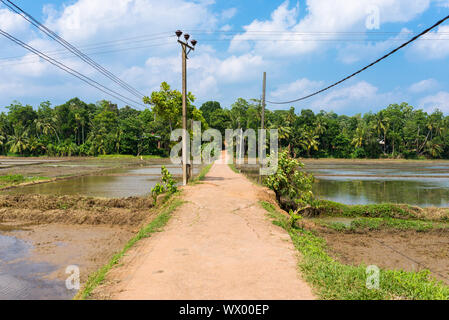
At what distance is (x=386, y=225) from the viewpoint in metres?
10.7

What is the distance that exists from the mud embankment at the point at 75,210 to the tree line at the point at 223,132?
44.2m

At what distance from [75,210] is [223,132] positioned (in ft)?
182

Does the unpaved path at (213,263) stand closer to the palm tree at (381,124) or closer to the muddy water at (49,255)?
the muddy water at (49,255)

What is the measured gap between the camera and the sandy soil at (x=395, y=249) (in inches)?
283

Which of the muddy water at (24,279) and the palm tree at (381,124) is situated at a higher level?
the palm tree at (381,124)

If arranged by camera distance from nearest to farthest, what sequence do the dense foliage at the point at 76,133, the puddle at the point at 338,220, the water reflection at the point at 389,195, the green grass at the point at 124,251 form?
the green grass at the point at 124,251 < the puddle at the point at 338,220 < the water reflection at the point at 389,195 < the dense foliage at the point at 76,133

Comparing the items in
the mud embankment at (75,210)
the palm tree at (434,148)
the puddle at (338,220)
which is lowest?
the puddle at (338,220)

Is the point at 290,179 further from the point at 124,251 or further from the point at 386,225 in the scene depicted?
the point at 124,251

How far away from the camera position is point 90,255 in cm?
788

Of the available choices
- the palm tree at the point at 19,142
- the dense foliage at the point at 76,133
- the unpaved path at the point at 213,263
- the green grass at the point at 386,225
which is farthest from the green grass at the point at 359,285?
the palm tree at the point at 19,142

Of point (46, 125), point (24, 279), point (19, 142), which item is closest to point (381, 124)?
point (24, 279)

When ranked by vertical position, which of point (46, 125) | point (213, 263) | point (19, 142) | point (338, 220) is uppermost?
point (46, 125)
